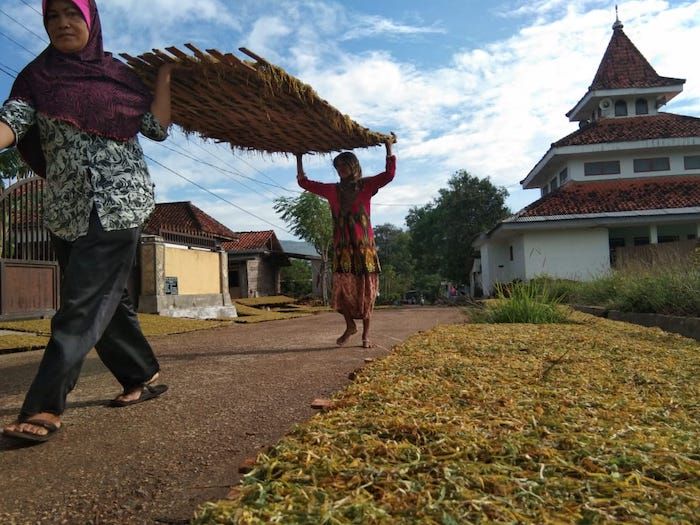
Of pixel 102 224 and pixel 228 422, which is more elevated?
pixel 102 224

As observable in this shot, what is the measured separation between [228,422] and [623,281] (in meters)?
8.55

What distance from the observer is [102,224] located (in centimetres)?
225

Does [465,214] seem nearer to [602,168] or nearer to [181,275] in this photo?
[602,168]

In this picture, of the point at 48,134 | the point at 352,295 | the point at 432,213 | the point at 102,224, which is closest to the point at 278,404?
the point at 102,224

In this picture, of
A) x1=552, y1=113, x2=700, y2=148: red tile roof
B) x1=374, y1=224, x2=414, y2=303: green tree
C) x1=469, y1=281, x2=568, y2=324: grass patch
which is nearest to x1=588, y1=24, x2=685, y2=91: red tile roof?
x1=552, y1=113, x2=700, y2=148: red tile roof

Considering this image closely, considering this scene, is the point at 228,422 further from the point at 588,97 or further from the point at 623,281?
the point at 588,97

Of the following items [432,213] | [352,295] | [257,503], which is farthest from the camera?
[432,213]

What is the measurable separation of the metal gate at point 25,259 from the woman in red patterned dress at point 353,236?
6410 mm

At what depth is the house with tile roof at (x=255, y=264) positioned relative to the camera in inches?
1138

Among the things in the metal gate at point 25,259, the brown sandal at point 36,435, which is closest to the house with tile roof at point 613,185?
the metal gate at point 25,259

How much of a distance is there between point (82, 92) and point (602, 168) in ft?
67.5

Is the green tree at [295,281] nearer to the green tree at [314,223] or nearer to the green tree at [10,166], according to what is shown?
the green tree at [314,223]

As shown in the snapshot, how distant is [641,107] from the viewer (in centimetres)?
2144

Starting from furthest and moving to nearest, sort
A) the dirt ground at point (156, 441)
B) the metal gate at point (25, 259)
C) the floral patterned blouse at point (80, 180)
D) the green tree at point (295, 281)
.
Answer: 1. the green tree at point (295, 281)
2. the metal gate at point (25, 259)
3. the floral patterned blouse at point (80, 180)
4. the dirt ground at point (156, 441)
